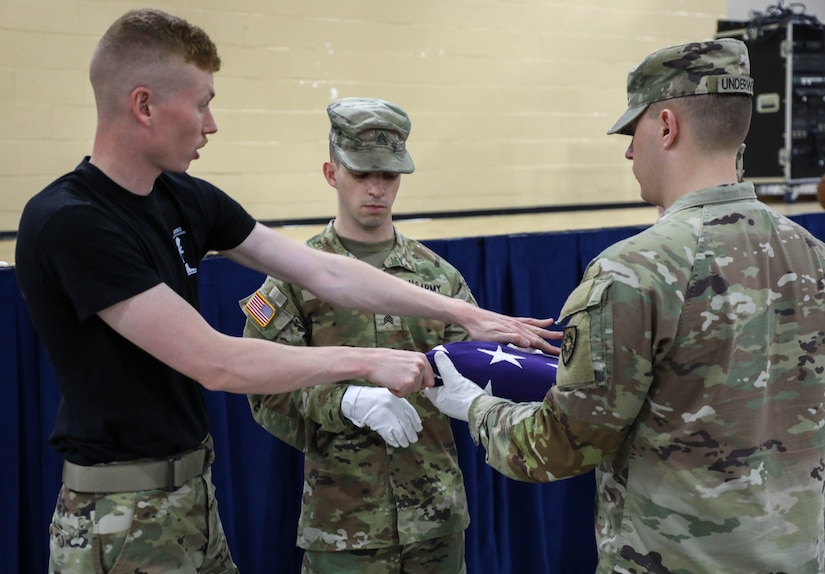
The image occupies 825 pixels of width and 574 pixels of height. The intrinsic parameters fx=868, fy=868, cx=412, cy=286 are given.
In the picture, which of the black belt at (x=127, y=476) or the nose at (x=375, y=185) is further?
the nose at (x=375, y=185)

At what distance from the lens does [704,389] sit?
1439 mm

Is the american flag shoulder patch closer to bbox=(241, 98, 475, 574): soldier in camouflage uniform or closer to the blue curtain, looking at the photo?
bbox=(241, 98, 475, 574): soldier in camouflage uniform

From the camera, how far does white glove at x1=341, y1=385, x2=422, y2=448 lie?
2.04 meters

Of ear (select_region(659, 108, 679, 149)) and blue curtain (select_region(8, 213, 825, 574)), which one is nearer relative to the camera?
ear (select_region(659, 108, 679, 149))

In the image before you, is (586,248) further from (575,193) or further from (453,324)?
(575,193)

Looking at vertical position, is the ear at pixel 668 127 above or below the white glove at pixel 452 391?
above

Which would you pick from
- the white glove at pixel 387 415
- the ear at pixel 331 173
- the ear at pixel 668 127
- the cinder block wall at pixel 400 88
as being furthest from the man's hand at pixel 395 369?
the cinder block wall at pixel 400 88

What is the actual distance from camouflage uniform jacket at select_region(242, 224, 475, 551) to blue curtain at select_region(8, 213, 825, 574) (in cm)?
69

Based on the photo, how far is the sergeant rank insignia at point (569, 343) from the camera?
1455 millimetres

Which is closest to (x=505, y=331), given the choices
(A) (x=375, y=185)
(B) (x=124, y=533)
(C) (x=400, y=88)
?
(A) (x=375, y=185)

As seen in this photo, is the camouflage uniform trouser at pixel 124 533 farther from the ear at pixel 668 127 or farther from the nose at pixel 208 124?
the ear at pixel 668 127

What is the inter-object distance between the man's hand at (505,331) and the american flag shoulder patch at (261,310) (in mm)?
496

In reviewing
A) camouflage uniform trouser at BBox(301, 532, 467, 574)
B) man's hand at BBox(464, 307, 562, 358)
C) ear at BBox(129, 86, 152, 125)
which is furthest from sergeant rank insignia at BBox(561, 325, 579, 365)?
camouflage uniform trouser at BBox(301, 532, 467, 574)

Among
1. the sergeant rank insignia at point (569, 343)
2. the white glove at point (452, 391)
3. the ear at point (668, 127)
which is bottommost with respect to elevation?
the white glove at point (452, 391)
